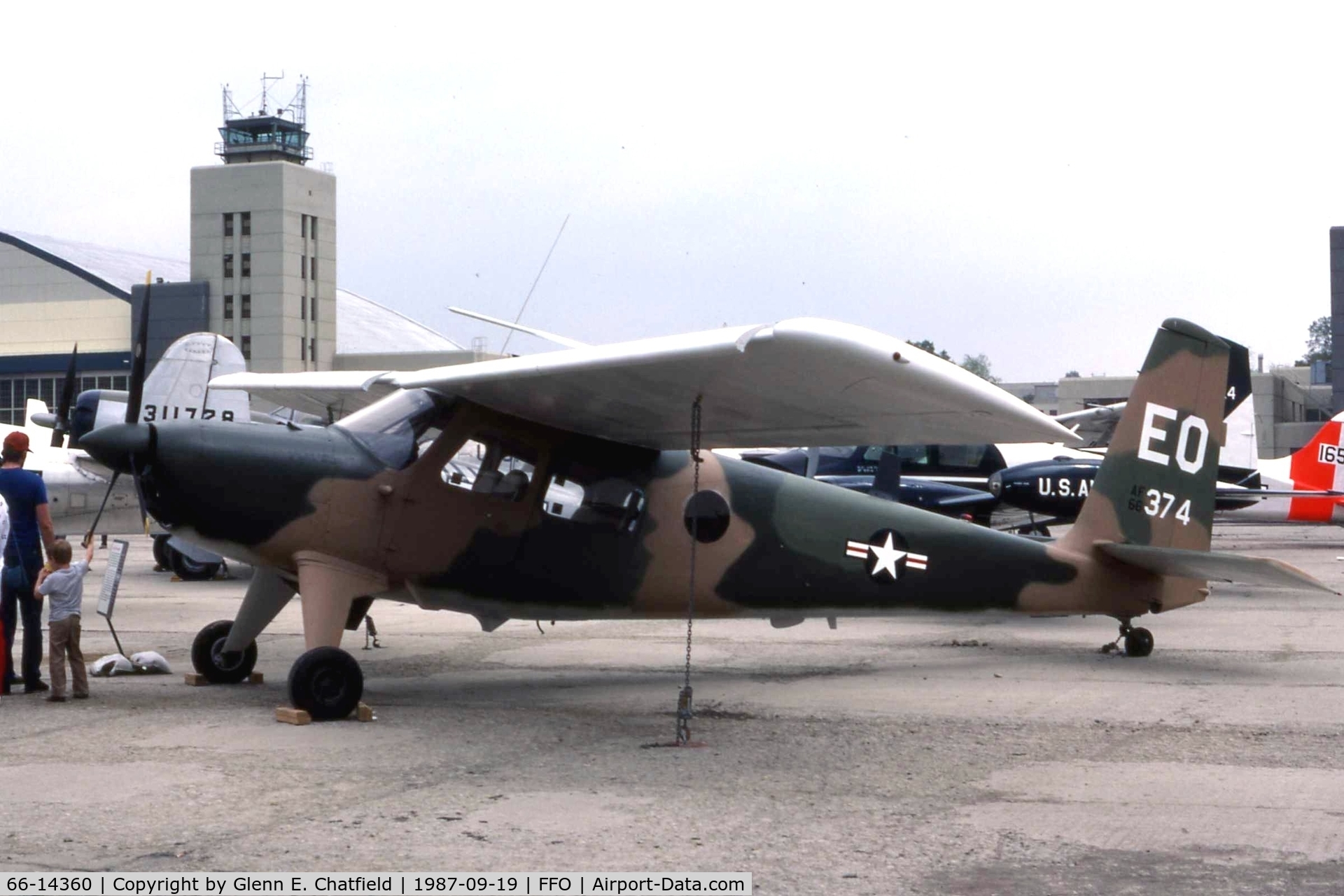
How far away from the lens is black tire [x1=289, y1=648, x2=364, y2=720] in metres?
8.20

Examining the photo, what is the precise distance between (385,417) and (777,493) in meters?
2.91

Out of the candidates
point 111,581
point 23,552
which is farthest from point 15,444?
point 111,581

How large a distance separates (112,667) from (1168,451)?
8607mm

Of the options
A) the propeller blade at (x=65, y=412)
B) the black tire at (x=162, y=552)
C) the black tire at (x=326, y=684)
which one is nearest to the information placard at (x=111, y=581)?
the black tire at (x=326, y=684)

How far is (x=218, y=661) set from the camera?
9992 millimetres

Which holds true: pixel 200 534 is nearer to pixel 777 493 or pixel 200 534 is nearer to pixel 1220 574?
pixel 777 493

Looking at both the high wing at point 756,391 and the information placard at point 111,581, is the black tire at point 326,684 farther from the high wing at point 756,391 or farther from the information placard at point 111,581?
the information placard at point 111,581

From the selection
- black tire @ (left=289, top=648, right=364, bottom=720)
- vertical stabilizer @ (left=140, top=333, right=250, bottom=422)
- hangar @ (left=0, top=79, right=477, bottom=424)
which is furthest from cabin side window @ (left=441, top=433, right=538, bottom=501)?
hangar @ (left=0, top=79, right=477, bottom=424)

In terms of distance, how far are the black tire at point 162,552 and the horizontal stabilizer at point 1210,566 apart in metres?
15.6

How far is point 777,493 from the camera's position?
1020 cm

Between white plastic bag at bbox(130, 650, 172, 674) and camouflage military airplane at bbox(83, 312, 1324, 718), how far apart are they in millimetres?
839

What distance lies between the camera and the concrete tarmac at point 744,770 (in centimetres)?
528

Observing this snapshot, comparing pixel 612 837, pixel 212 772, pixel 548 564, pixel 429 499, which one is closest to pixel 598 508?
pixel 548 564

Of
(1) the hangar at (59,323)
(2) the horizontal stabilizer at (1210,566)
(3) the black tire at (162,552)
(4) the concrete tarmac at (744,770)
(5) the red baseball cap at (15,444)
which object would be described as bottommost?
(4) the concrete tarmac at (744,770)
